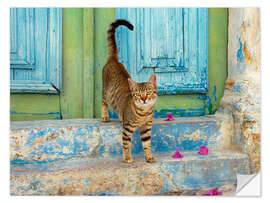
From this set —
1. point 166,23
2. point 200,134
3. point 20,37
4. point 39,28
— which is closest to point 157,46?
point 166,23

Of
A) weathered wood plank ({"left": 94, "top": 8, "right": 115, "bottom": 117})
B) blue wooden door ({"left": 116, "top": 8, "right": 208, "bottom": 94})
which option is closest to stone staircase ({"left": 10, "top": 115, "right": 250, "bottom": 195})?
blue wooden door ({"left": 116, "top": 8, "right": 208, "bottom": 94})

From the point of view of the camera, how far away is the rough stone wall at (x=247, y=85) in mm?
2342

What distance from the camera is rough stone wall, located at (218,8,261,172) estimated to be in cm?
234

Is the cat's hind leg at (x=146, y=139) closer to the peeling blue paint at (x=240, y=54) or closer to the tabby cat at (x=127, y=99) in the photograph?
the tabby cat at (x=127, y=99)

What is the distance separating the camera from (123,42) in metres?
2.80

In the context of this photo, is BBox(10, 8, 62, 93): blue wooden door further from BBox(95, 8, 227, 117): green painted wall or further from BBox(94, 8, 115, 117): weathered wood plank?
BBox(95, 8, 227, 117): green painted wall

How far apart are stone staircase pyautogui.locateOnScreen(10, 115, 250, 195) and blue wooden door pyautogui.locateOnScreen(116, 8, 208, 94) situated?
605 mm

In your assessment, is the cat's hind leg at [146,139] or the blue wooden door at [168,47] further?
the blue wooden door at [168,47]

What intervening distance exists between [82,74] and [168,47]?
1.09m

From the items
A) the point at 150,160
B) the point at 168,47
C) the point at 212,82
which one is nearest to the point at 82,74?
the point at 168,47

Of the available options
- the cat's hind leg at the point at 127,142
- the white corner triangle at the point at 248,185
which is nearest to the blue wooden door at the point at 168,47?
the cat's hind leg at the point at 127,142

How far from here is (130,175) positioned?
2029 millimetres

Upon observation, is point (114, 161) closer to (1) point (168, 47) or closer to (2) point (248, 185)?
(2) point (248, 185)

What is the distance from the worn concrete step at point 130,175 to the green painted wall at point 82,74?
2.41 ft
